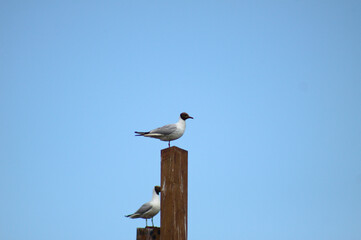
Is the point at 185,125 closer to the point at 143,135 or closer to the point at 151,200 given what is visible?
the point at 143,135

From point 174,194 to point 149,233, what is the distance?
0.90 m

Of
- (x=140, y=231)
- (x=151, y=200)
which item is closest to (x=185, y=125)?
(x=151, y=200)

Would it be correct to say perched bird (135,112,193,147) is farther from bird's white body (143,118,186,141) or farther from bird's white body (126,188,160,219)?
bird's white body (126,188,160,219)

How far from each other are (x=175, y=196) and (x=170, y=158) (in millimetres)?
481

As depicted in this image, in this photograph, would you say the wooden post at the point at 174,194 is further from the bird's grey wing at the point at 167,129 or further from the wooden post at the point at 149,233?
the bird's grey wing at the point at 167,129

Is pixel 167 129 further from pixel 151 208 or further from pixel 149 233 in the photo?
pixel 149 233

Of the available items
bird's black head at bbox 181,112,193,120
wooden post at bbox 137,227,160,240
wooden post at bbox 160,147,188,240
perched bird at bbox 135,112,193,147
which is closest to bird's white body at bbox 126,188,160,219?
perched bird at bbox 135,112,193,147

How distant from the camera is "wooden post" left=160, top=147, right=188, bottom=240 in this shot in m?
5.57

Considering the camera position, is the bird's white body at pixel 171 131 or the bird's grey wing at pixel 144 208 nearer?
the bird's white body at pixel 171 131

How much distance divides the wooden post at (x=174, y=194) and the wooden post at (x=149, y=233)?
50 cm

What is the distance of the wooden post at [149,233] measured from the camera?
612 cm

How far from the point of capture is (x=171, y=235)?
5.54 meters

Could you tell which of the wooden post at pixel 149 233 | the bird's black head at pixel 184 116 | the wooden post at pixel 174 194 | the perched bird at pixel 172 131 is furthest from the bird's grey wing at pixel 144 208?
the wooden post at pixel 174 194

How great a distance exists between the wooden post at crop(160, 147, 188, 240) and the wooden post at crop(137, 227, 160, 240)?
50 cm
